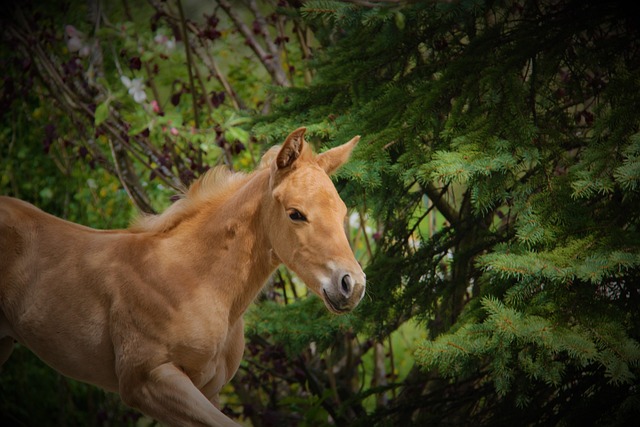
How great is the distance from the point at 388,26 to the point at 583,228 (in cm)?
114

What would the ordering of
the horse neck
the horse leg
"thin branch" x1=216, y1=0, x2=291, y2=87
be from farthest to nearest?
"thin branch" x1=216, y1=0, x2=291, y2=87, the horse leg, the horse neck

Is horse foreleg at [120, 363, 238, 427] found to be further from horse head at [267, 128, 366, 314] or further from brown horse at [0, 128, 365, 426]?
horse head at [267, 128, 366, 314]

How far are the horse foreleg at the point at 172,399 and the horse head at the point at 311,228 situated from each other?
1.40 feet

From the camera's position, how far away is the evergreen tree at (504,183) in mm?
2354

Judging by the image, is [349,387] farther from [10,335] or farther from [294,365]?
[10,335]

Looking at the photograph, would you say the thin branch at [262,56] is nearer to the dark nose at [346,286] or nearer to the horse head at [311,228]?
the horse head at [311,228]

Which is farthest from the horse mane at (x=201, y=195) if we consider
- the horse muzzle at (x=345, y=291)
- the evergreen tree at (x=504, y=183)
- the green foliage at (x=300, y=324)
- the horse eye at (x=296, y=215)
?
the green foliage at (x=300, y=324)

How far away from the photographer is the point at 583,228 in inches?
101

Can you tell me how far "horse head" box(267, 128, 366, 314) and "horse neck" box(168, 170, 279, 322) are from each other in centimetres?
6

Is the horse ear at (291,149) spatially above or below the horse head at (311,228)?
above

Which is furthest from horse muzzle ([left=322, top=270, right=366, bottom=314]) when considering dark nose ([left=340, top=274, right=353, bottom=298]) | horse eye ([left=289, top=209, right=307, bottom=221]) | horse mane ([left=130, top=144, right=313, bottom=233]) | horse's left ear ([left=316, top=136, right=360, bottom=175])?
horse mane ([left=130, top=144, right=313, bottom=233])

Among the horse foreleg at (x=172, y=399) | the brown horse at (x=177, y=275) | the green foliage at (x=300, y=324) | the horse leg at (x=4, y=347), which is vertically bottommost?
the green foliage at (x=300, y=324)

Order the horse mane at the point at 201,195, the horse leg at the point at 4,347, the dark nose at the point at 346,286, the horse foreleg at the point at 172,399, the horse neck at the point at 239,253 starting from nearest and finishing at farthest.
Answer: the dark nose at the point at 346,286 → the horse foreleg at the point at 172,399 → the horse neck at the point at 239,253 → the horse mane at the point at 201,195 → the horse leg at the point at 4,347

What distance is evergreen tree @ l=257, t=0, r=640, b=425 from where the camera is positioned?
235cm
